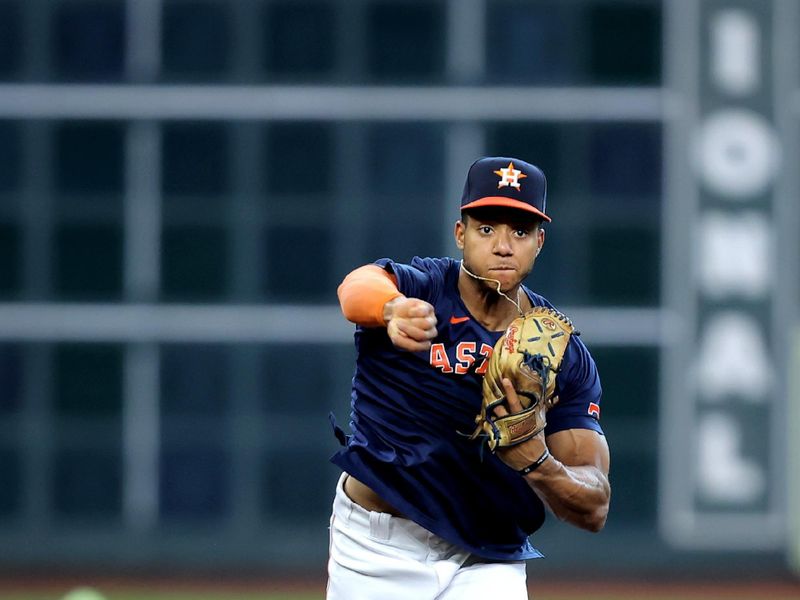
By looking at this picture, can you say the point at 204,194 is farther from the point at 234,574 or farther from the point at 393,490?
the point at 393,490

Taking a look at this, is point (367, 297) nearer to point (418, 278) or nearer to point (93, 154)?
point (418, 278)

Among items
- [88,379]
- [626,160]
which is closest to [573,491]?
[626,160]

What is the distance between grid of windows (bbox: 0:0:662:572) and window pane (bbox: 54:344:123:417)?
18mm

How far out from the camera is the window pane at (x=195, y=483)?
611 inches

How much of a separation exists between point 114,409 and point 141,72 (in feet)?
10.3

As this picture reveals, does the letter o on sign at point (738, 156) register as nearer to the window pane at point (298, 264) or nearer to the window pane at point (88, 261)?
the window pane at point (298, 264)

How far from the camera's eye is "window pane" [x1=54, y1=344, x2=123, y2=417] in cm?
1557

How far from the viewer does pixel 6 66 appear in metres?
15.7

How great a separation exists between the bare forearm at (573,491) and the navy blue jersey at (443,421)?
252 millimetres

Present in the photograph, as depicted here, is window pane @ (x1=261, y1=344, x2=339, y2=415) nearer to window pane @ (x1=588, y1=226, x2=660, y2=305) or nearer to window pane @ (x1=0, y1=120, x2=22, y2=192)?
window pane @ (x1=588, y1=226, x2=660, y2=305)

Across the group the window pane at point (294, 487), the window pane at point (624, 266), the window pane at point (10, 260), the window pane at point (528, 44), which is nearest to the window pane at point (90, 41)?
the window pane at point (10, 260)

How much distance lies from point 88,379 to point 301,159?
2.84 m

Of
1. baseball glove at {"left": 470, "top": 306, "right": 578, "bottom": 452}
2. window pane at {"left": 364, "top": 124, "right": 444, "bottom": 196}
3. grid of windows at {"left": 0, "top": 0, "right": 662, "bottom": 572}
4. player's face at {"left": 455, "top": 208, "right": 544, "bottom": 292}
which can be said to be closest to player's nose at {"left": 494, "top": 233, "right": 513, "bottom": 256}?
player's face at {"left": 455, "top": 208, "right": 544, "bottom": 292}

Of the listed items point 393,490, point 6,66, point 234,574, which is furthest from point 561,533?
point 393,490
